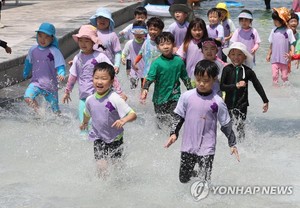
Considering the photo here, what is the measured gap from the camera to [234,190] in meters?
6.80

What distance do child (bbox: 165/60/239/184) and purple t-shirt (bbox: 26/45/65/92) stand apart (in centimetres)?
330

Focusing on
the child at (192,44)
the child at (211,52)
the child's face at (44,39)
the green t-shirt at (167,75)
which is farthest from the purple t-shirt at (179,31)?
the child at (211,52)

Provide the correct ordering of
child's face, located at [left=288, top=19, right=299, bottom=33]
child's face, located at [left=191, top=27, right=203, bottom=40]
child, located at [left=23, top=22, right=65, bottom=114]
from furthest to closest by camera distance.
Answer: child's face, located at [left=288, top=19, right=299, bottom=33], child, located at [left=23, top=22, right=65, bottom=114], child's face, located at [left=191, top=27, right=203, bottom=40]

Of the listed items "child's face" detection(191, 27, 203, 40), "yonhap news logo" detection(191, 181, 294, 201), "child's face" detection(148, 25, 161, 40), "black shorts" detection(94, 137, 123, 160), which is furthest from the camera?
"child's face" detection(148, 25, 161, 40)

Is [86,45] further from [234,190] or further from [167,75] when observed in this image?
[234,190]

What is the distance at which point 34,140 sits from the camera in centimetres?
872

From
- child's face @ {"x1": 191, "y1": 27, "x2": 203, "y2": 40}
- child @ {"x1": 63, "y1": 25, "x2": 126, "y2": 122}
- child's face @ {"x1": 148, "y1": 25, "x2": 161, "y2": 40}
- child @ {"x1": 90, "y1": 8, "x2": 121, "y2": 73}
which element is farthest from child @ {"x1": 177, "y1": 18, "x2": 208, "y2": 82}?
child @ {"x1": 63, "y1": 25, "x2": 126, "y2": 122}

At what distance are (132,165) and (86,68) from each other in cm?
132

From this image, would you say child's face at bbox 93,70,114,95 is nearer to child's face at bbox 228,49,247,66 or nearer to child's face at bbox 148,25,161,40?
child's face at bbox 228,49,247,66

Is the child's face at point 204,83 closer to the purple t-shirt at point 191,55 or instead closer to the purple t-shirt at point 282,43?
the purple t-shirt at point 191,55

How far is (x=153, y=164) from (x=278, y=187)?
1388 millimetres

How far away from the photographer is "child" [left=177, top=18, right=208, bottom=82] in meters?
9.06

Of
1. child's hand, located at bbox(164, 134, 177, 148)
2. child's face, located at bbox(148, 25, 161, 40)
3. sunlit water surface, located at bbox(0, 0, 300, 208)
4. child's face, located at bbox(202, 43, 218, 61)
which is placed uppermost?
child's face, located at bbox(202, 43, 218, 61)

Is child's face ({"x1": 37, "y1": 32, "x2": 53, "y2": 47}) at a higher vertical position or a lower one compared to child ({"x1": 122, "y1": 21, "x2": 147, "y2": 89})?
higher
